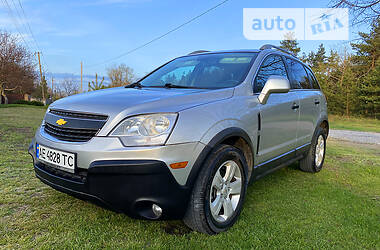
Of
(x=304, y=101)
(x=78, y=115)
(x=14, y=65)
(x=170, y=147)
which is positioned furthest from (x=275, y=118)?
(x=14, y=65)

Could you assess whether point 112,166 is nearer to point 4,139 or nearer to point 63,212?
point 63,212

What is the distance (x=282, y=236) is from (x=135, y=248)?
1.21 meters

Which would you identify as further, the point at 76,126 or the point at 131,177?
the point at 76,126

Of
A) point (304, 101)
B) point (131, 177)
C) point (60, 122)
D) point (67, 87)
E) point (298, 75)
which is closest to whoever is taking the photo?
point (131, 177)

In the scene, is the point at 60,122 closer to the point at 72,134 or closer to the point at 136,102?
the point at 72,134

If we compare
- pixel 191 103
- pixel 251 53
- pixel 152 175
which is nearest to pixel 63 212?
pixel 152 175

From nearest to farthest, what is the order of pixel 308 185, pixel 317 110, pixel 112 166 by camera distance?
pixel 112 166
pixel 308 185
pixel 317 110

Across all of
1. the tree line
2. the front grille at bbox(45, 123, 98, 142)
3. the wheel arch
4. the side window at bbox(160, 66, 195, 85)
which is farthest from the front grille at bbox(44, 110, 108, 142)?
the tree line

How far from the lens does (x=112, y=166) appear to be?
6.31 ft

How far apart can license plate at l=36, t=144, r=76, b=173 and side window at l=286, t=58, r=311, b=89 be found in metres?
2.98

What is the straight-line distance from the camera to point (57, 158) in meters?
2.17

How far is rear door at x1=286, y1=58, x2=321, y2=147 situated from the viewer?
386 cm

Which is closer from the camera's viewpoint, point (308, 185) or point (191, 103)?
point (191, 103)

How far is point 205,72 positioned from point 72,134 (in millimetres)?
1684
